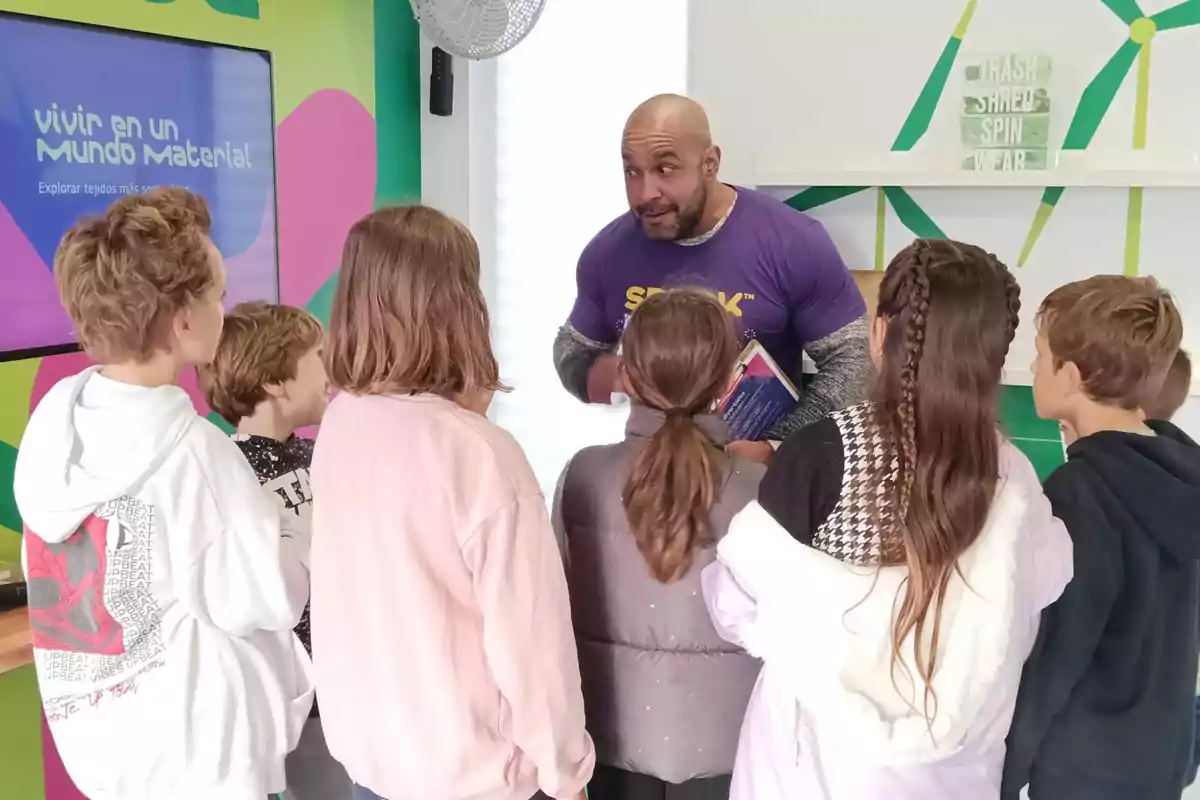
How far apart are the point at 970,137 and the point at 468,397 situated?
5.58 feet

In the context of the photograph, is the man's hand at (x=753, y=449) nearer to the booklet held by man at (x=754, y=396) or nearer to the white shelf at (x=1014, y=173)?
the booklet held by man at (x=754, y=396)

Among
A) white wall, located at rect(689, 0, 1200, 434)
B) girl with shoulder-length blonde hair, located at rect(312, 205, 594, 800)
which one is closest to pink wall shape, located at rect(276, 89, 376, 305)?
white wall, located at rect(689, 0, 1200, 434)

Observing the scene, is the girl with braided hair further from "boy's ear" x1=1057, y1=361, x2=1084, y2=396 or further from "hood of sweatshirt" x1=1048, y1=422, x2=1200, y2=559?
"boy's ear" x1=1057, y1=361, x2=1084, y2=396

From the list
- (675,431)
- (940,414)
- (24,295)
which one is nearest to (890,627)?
(940,414)

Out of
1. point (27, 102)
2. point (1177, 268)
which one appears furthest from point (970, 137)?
point (27, 102)

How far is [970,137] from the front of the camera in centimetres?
256

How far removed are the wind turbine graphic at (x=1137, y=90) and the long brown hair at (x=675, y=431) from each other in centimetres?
148

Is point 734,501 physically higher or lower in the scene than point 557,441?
higher

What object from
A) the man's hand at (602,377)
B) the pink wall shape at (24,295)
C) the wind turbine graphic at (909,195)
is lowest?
the man's hand at (602,377)

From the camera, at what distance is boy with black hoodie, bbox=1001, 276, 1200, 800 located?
5.04 ft

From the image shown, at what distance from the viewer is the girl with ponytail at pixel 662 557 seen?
148 centimetres

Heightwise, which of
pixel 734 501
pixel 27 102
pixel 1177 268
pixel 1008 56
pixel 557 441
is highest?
pixel 1008 56

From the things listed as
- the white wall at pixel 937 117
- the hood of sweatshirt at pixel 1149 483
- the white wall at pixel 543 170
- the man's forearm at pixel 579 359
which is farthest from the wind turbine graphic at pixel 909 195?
the hood of sweatshirt at pixel 1149 483

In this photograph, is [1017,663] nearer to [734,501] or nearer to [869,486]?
[869,486]
